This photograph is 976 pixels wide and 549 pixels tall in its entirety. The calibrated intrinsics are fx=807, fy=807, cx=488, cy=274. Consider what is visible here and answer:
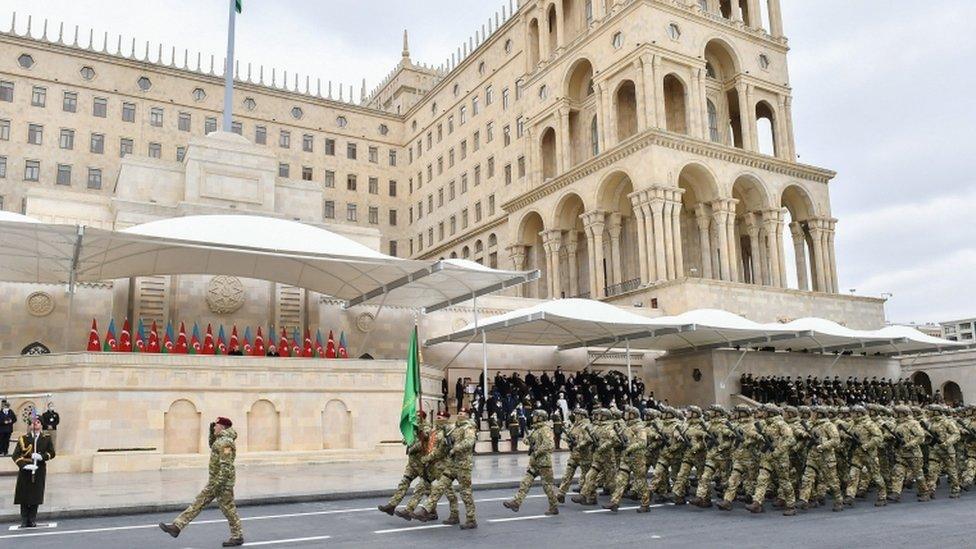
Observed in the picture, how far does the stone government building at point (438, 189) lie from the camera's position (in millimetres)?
24703

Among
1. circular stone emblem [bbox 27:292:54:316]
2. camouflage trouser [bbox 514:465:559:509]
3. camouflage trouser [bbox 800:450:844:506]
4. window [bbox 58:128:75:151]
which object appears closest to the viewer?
camouflage trouser [bbox 514:465:559:509]

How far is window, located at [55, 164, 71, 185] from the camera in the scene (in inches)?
2169

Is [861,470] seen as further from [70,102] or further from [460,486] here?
[70,102]

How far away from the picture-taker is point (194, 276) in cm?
3166

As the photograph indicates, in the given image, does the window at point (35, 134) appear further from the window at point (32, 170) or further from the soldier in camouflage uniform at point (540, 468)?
the soldier in camouflage uniform at point (540, 468)

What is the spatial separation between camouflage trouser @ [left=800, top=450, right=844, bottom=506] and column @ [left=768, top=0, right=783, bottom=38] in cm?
4306

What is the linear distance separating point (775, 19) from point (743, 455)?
1766 inches

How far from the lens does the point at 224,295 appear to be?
31.9 metres

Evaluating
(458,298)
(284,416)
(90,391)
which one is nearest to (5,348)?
(90,391)

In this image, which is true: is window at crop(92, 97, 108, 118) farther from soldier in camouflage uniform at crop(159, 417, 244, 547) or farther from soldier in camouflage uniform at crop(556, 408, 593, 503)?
soldier in camouflage uniform at crop(159, 417, 244, 547)

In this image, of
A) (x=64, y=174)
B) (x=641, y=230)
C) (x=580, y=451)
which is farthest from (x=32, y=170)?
(x=580, y=451)

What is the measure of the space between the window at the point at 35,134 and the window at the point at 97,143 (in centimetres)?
311

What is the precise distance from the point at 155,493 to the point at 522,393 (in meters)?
17.4

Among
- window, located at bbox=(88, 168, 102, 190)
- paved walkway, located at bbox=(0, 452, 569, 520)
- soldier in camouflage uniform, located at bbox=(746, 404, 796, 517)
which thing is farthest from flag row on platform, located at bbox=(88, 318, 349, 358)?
window, located at bbox=(88, 168, 102, 190)
